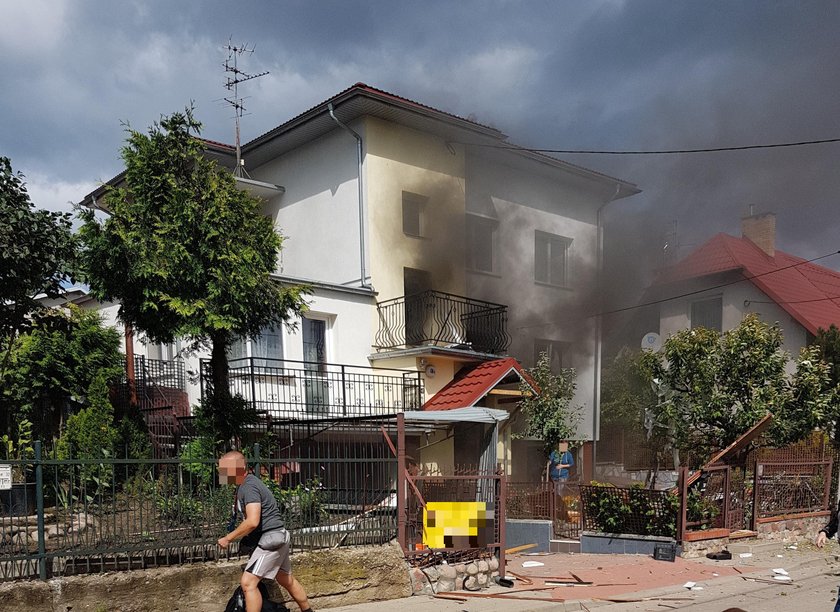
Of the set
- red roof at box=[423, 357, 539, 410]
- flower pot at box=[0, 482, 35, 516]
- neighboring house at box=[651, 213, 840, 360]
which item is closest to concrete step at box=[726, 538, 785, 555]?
red roof at box=[423, 357, 539, 410]

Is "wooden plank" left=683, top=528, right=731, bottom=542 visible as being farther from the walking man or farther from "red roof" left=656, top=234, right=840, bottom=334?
"red roof" left=656, top=234, right=840, bottom=334

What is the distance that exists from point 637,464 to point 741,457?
8.52m

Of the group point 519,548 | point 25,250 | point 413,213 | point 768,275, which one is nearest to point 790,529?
point 519,548

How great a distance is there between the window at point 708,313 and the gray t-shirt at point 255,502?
18.7m

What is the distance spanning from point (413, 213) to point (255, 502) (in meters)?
11.9

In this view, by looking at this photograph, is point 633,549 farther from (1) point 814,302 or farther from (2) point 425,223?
(1) point 814,302

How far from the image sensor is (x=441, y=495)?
887 cm

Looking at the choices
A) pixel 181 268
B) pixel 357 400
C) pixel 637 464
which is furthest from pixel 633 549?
pixel 637 464

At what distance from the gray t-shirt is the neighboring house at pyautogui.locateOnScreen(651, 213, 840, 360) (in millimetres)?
15616

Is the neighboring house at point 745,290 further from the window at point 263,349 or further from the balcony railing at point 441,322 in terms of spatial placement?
the window at point 263,349

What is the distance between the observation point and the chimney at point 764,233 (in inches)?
927

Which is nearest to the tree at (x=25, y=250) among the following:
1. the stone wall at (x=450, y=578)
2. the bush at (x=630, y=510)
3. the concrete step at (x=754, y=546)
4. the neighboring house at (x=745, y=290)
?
the stone wall at (x=450, y=578)

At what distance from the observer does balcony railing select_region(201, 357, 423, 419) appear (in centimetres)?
1377

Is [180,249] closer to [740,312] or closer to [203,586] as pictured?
[203,586]
